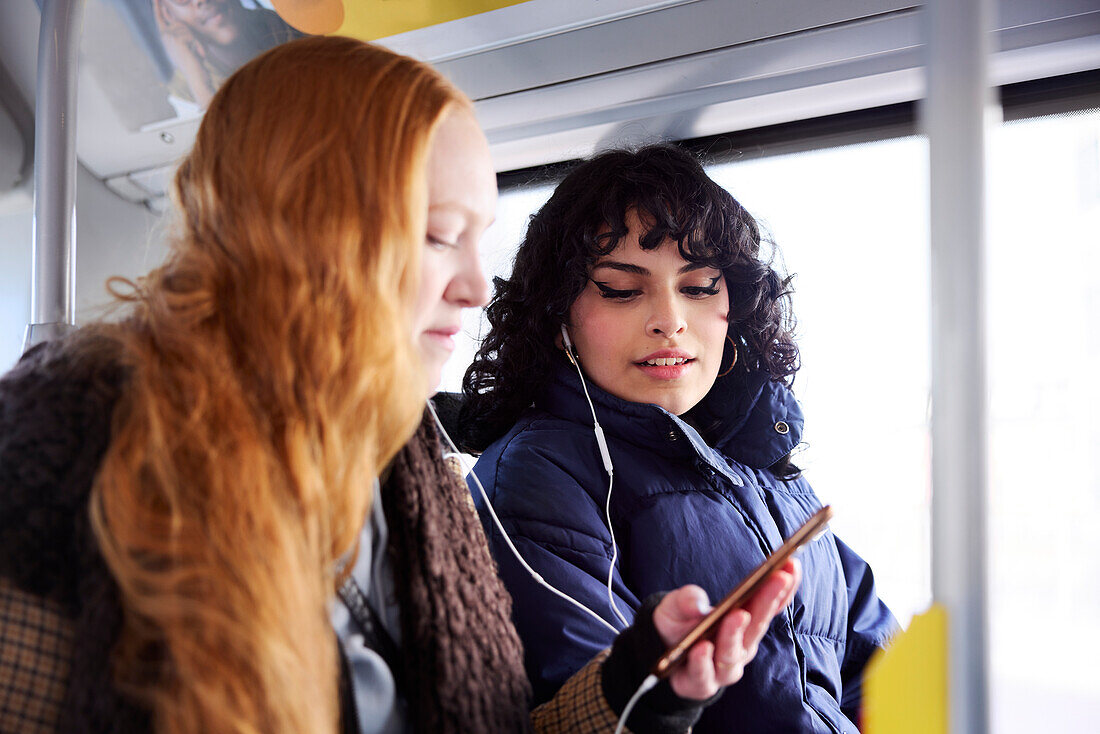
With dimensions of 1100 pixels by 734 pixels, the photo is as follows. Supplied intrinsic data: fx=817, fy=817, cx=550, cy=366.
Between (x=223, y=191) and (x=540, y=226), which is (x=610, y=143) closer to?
(x=540, y=226)

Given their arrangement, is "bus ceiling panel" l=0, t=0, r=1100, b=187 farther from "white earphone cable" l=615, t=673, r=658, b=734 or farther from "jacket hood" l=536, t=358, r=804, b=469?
"white earphone cable" l=615, t=673, r=658, b=734

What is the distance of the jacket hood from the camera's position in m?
1.41

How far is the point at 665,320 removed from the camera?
1.40 m

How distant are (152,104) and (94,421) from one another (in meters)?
1.51

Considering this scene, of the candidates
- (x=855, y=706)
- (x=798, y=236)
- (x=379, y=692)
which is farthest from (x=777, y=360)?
(x=379, y=692)

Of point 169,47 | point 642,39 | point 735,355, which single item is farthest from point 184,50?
point 735,355

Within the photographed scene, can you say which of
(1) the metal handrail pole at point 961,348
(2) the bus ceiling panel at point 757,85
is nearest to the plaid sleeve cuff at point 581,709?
(1) the metal handrail pole at point 961,348

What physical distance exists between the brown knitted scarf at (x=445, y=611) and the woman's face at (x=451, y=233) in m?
0.14

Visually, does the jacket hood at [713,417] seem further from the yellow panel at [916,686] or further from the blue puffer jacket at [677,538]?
the yellow panel at [916,686]

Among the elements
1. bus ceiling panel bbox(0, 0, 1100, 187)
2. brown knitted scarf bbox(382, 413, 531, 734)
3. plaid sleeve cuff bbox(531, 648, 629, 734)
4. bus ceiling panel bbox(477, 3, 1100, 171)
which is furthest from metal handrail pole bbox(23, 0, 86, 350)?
plaid sleeve cuff bbox(531, 648, 629, 734)

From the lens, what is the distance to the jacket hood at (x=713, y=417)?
1.41m

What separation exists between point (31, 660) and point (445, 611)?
0.38 metres

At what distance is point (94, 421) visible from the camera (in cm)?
69

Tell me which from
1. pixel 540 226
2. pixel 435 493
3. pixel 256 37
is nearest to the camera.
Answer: pixel 435 493
